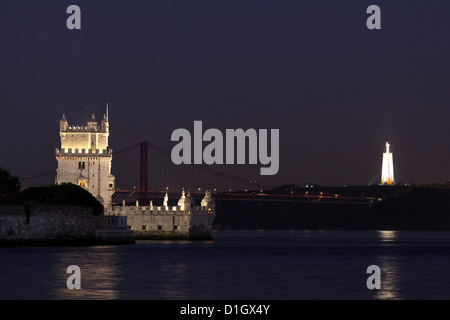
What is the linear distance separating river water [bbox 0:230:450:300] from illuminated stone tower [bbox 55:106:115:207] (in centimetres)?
2721

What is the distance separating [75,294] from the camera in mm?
42594

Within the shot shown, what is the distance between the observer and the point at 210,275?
54469 mm

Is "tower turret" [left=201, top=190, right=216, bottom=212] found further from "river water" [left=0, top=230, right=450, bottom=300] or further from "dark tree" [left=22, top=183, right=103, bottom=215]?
"river water" [left=0, top=230, right=450, bottom=300]

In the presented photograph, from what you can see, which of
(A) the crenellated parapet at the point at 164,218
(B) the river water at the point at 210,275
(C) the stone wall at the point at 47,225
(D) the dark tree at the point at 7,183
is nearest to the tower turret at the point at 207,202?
(A) the crenellated parapet at the point at 164,218

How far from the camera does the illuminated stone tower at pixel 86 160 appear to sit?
104 metres

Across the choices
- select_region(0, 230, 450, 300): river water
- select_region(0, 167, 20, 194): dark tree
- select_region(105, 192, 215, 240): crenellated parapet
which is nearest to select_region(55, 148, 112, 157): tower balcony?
select_region(105, 192, 215, 240): crenellated parapet

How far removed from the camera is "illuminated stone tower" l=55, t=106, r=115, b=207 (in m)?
104

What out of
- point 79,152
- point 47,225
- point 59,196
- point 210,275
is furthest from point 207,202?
point 210,275

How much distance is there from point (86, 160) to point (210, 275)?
5241 centimetres

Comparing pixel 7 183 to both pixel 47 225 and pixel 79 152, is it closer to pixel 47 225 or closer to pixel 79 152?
pixel 47 225

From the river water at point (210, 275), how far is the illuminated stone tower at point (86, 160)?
27.2 meters

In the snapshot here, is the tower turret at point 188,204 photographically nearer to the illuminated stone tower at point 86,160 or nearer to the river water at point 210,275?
the illuminated stone tower at point 86,160

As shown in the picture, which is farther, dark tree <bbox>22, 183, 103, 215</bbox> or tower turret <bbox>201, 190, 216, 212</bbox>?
tower turret <bbox>201, 190, 216, 212</bbox>

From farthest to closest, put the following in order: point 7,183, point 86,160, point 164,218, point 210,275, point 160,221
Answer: point 86,160, point 160,221, point 164,218, point 7,183, point 210,275
